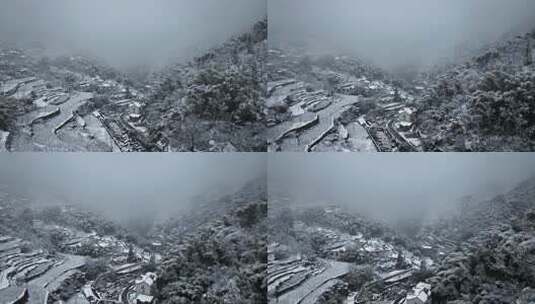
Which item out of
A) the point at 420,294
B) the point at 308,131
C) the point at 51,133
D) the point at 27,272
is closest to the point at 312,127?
the point at 308,131

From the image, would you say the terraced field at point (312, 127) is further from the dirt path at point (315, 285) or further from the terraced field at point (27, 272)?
the terraced field at point (27, 272)

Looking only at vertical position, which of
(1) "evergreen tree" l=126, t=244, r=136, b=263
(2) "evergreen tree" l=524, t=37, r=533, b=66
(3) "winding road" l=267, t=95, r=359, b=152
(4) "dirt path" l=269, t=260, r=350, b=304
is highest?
(2) "evergreen tree" l=524, t=37, r=533, b=66

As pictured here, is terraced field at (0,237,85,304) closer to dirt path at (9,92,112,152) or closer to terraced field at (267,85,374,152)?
dirt path at (9,92,112,152)

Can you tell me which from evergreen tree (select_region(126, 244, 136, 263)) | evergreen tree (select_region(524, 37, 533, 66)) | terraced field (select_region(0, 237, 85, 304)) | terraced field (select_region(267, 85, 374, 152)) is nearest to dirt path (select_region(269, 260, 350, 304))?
terraced field (select_region(267, 85, 374, 152))

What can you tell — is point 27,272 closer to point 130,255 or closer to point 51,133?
point 130,255

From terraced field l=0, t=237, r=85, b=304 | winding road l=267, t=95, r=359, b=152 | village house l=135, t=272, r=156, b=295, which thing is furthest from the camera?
winding road l=267, t=95, r=359, b=152

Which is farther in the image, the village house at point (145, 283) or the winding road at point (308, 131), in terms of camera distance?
the winding road at point (308, 131)

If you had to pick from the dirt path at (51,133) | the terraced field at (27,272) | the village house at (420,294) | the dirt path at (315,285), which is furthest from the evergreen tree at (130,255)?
the village house at (420,294)

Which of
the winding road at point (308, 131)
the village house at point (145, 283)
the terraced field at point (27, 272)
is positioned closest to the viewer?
the terraced field at point (27, 272)

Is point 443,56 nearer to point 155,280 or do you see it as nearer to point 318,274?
Answer: point 318,274

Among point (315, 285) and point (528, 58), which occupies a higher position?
point (528, 58)

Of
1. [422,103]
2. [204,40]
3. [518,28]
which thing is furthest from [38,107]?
[518,28]
